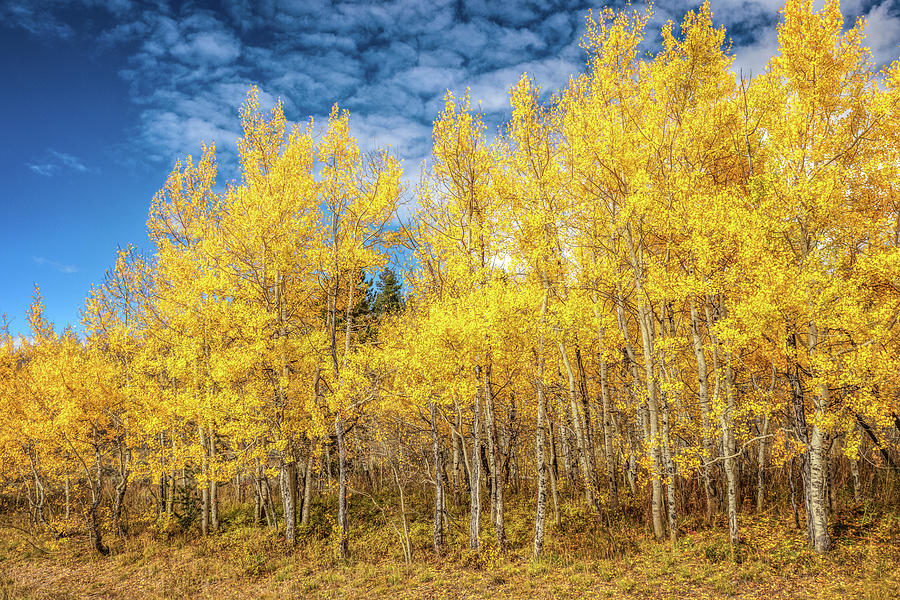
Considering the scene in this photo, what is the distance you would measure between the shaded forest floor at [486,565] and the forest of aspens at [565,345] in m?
0.09

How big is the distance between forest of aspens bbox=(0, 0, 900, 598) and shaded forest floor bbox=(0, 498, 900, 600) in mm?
91

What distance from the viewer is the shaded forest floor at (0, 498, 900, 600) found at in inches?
343

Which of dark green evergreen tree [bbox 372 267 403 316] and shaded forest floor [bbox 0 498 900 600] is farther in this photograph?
dark green evergreen tree [bbox 372 267 403 316]

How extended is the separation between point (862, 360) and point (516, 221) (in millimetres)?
8077

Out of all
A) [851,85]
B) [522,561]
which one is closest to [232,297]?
[522,561]

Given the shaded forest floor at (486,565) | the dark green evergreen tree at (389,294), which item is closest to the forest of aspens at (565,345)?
the shaded forest floor at (486,565)

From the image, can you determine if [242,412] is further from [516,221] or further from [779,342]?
[779,342]

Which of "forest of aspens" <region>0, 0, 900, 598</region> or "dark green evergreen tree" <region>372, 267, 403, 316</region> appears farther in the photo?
"dark green evergreen tree" <region>372, 267, 403, 316</region>

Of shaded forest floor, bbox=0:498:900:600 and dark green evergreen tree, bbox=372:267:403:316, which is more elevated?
dark green evergreen tree, bbox=372:267:403:316

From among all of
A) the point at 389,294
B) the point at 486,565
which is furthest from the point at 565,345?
the point at 389,294

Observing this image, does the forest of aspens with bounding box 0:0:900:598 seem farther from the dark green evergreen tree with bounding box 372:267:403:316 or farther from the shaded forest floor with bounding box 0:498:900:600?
the dark green evergreen tree with bounding box 372:267:403:316

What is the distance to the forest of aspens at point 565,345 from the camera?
368 inches

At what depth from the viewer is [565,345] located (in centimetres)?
1298

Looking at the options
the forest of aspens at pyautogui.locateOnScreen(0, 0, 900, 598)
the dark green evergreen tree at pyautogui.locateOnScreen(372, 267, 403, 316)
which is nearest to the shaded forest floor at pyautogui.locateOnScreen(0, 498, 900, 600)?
the forest of aspens at pyautogui.locateOnScreen(0, 0, 900, 598)
